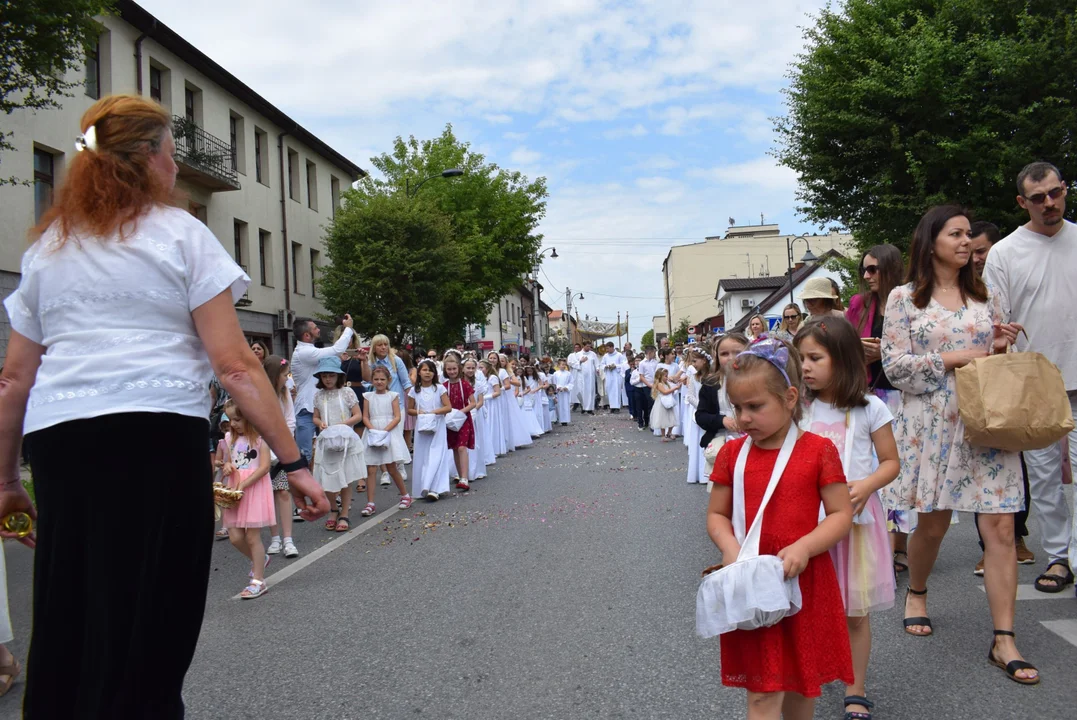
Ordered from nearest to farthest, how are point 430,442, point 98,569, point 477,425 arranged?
point 98,569 → point 430,442 → point 477,425

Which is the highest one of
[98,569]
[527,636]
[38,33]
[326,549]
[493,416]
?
[38,33]

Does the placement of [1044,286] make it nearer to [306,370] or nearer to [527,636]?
[527,636]

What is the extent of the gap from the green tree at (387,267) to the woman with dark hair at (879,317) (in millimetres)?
26535

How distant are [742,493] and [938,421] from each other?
5.87 feet

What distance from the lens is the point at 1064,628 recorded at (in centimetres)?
452

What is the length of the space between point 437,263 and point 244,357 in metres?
30.4

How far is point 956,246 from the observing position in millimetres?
4188

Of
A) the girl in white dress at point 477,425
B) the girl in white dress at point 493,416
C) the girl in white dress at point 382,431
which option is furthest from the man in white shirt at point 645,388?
the girl in white dress at point 382,431

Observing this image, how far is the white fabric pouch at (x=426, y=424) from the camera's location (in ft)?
35.8

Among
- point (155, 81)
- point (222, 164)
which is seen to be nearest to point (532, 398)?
point (222, 164)

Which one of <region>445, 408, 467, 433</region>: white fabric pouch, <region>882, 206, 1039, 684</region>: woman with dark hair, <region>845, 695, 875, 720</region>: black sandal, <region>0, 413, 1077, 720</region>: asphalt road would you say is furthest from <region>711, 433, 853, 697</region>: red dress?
<region>445, 408, 467, 433</region>: white fabric pouch

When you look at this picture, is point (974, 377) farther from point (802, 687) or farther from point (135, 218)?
point (135, 218)

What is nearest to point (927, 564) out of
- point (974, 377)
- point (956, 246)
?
point (974, 377)

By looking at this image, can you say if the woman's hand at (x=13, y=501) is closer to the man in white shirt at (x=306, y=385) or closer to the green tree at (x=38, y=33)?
the man in white shirt at (x=306, y=385)
